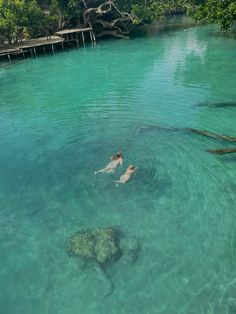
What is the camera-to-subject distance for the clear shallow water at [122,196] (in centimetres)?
934

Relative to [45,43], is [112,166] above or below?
above

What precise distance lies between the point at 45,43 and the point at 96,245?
3975 cm

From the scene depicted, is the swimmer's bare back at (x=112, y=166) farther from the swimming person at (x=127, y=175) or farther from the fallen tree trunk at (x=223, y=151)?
the fallen tree trunk at (x=223, y=151)

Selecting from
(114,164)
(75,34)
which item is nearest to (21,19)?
(75,34)

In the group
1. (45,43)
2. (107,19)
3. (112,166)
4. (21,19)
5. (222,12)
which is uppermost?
(222,12)

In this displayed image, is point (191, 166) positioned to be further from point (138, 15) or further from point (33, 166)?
point (138, 15)

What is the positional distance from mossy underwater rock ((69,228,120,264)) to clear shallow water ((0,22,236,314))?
1.28 feet

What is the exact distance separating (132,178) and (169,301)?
6129mm

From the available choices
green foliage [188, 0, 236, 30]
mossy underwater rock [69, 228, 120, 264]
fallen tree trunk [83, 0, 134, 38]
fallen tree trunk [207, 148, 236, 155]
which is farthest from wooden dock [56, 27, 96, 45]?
mossy underwater rock [69, 228, 120, 264]

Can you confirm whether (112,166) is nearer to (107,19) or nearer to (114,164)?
(114,164)

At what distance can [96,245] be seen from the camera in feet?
35.2

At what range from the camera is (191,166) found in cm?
1486

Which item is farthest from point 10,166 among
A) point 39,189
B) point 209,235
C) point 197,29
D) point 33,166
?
point 197,29

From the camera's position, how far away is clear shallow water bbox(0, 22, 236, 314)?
9336mm
